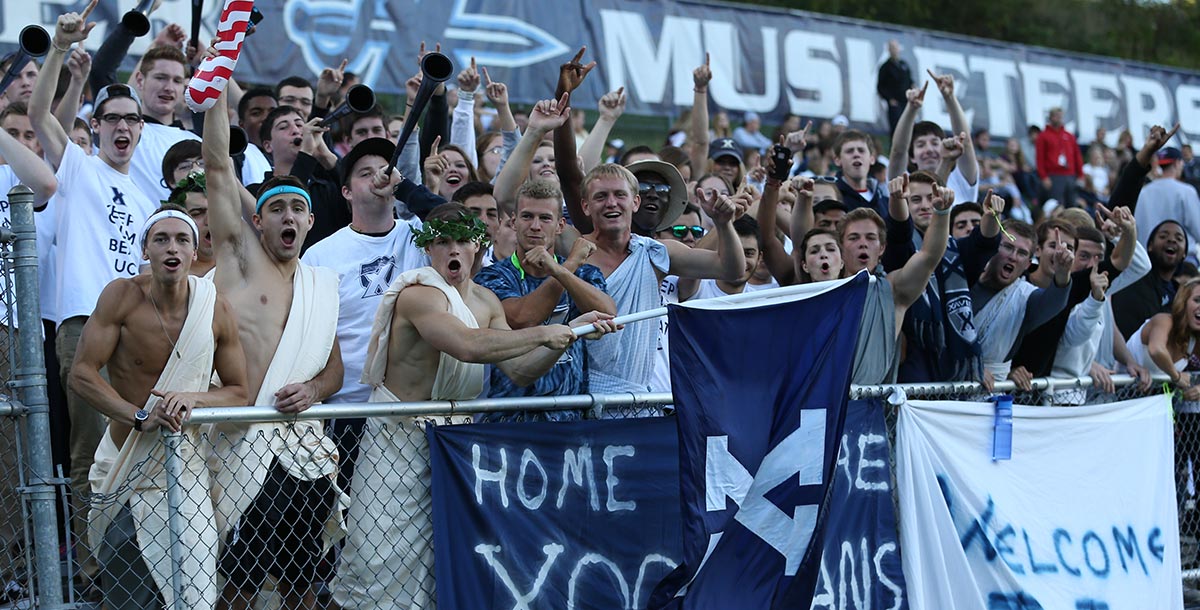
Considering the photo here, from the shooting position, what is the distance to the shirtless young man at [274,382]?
16.9 ft

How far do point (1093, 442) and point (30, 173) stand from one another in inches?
209

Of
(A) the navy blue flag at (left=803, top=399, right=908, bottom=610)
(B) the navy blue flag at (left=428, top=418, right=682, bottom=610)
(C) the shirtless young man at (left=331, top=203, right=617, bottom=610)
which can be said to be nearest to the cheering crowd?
(C) the shirtless young man at (left=331, top=203, right=617, bottom=610)

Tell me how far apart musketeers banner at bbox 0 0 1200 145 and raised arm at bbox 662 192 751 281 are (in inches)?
253

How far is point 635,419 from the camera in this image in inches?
225

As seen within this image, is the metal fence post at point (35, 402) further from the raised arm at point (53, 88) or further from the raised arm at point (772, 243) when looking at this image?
the raised arm at point (772, 243)

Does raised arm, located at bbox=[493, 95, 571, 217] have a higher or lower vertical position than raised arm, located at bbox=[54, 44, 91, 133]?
lower

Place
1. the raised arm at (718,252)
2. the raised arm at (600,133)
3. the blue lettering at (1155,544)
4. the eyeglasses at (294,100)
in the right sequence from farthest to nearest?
the eyeglasses at (294,100) → the raised arm at (600,133) → the blue lettering at (1155,544) → the raised arm at (718,252)

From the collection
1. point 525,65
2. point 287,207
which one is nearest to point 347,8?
point 525,65

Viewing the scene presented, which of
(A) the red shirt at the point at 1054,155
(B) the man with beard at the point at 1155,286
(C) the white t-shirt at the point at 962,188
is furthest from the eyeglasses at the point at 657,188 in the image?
(A) the red shirt at the point at 1054,155

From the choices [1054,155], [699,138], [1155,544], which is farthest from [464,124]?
[1054,155]

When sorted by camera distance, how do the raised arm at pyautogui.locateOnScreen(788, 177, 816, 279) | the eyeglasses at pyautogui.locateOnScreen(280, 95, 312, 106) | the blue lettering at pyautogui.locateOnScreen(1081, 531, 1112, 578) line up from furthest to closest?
the eyeglasses at pyautogui.locateOnScreen(280, 95, 312, 106)
the raised arm at pyautogui.locateOnScreen(788, 177, 816, 279)
the blue lettering at pyautogui.locateOnScreen(1081, 531, 1112, 578)

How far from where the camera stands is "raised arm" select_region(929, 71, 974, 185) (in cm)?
950

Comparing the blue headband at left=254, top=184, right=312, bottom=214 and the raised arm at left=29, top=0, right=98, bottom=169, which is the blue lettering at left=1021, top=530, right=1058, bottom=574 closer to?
the blue headband at left=254, top=184, right=312, bottom=214

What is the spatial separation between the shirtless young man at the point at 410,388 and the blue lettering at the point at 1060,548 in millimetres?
2765
